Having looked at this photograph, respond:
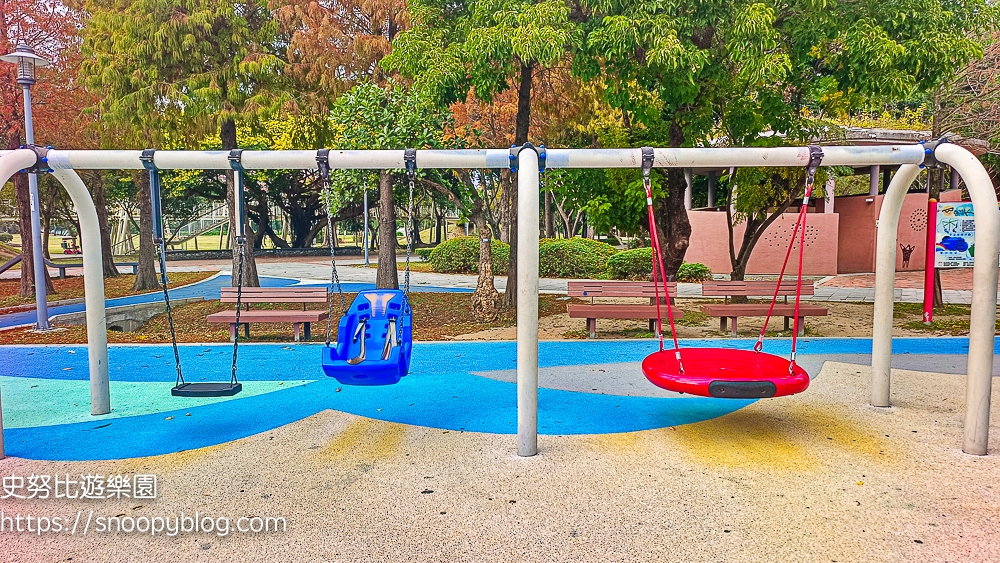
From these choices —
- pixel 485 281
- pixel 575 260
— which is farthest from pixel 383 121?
pixel 575 260

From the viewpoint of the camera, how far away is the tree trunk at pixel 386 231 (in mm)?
11820

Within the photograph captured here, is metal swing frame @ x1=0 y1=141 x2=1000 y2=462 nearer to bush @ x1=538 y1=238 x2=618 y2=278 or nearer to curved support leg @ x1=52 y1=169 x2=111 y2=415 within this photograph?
curved support leg @ x1=52 y1=169 x2=111 y2=415

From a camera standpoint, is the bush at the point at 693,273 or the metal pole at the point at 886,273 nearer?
the metal pole at the point at 886,273

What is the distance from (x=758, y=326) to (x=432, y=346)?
506 centimetres

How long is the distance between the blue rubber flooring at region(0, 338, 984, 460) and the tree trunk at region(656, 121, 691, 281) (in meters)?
3.11

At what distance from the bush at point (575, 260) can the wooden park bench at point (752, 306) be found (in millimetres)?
8093

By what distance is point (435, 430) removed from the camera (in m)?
5.05

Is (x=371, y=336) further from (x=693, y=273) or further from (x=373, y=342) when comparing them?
(x=693, y=273)

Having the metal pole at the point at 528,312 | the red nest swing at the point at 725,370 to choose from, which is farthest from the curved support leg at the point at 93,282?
the red nest swing at the point at 725,370

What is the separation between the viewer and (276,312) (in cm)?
890

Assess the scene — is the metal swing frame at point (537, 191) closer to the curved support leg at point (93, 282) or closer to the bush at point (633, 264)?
the curved support leg at point (93, 282)

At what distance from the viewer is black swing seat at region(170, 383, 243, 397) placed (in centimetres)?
458

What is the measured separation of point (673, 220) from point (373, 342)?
24.3ft

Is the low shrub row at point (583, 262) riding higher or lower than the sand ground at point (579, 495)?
higher
